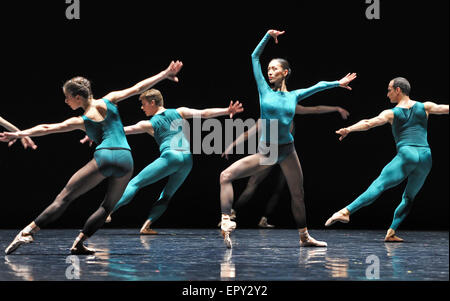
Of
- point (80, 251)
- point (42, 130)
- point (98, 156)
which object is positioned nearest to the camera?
point (42, 130)

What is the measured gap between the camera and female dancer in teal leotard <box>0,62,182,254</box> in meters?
4.63

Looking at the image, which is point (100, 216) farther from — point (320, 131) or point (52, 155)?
point (320, 131)

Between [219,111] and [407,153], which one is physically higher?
[219,111]

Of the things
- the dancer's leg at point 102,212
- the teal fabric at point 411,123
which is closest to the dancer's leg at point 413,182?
the teal fabric at point 411,123

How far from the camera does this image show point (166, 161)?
6668 millimetres

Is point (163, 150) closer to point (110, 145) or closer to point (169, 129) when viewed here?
point (169, 129)

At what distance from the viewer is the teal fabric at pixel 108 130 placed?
15.5 feet

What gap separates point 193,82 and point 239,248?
3624 mm

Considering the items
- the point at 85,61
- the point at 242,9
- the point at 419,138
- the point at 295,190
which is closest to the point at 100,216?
the point at 295,190

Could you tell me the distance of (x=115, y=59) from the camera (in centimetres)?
823

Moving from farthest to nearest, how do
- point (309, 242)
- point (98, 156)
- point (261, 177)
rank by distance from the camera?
point (261, 177) → point (309, 242) → point (98, 156)

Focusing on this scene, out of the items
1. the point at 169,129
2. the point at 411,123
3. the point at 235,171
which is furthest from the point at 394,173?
the point at 169,129

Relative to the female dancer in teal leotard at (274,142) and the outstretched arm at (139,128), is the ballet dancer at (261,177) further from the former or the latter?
the female dancer in teal leotard at (274,142)

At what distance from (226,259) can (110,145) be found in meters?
1.15
